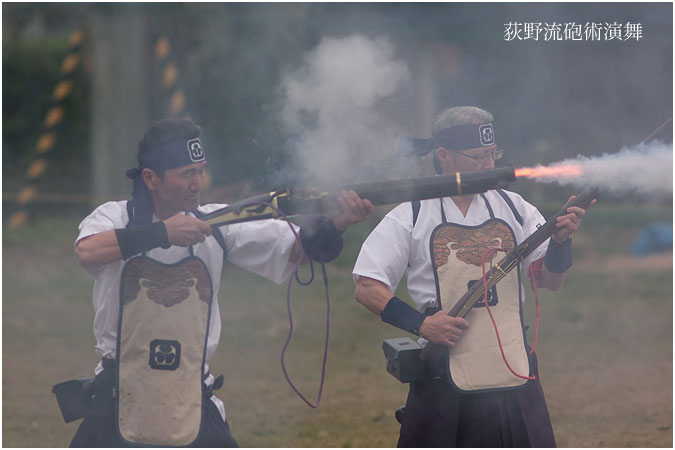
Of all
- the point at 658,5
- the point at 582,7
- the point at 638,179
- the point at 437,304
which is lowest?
the point at 437,304

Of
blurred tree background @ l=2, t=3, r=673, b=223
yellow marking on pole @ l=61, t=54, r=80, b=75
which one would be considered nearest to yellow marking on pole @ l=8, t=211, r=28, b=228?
blurred tree background @ l=2, t=3, r=673, b=223

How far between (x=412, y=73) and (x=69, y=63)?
13050mm

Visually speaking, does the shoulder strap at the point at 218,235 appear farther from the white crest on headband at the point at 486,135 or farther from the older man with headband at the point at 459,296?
the white crest on headband at the point at 486,135

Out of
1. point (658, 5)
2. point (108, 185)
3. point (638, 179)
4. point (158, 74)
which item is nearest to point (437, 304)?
point (638, 179)

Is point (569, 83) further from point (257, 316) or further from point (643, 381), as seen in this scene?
point (257, 316)

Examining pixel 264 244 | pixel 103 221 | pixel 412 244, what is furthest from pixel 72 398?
pixel 412 244

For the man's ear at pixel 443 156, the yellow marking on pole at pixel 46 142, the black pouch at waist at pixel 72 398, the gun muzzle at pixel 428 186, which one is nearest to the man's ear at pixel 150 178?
the gun muzzle at pixel 428 186

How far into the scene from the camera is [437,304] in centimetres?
313

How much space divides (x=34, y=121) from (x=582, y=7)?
14.1 metres

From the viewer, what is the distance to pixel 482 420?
10.2 feet

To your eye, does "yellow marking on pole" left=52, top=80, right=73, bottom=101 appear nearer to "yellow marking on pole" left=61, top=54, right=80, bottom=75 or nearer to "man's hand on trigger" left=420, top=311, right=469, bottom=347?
"yellow marking on pole" left=61, top=54, right=80, bottom=75

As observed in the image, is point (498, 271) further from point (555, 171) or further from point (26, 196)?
point (26, 196)

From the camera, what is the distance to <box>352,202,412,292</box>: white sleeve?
10.4 feet

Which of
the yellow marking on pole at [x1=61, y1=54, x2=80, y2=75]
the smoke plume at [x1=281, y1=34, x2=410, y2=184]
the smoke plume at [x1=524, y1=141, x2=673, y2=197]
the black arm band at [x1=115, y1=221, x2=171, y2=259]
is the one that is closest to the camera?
the black arm band at [x1=115, y1=221, x2=171, y2=259]
